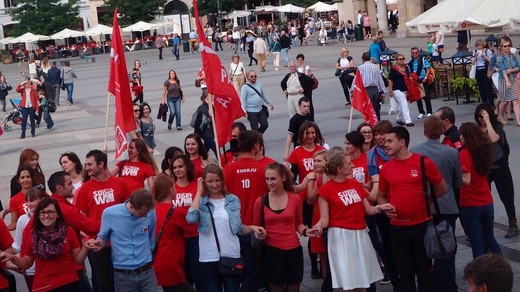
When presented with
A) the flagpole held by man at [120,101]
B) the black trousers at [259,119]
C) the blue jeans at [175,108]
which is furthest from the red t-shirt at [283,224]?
the blue jeans at [175,108]

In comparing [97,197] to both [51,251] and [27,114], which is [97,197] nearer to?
[51,251]

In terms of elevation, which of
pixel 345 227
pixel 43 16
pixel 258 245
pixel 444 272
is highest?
pixel 43 16

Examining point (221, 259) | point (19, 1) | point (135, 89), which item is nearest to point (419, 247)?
point (221, 259)

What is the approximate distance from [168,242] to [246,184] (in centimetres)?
99

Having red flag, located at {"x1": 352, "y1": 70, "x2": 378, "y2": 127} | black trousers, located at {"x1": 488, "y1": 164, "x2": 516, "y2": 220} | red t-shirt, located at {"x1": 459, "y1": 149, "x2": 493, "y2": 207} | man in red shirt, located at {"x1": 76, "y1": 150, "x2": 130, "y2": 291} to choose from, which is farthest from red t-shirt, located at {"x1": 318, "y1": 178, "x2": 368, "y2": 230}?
red flag, located at {"x1": 352, "y1": 70, "x2": 378, "y2": 127}

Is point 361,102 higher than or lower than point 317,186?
higher

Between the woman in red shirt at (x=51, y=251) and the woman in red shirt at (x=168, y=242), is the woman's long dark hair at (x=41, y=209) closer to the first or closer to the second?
the woman in red shirt at (x=51, y=251)

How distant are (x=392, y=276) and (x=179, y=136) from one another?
13.3 metres

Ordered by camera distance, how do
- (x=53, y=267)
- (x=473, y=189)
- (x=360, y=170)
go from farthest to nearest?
(x=360, y=170) < (x=473, y=189) < (x=53, y=267)

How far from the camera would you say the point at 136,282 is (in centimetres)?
780

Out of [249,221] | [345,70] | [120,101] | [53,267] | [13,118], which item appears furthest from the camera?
[13,118]

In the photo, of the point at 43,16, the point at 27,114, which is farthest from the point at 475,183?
the point at 43,16

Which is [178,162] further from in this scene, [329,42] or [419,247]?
[329,42]

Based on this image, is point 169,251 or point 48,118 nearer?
point 169,251
